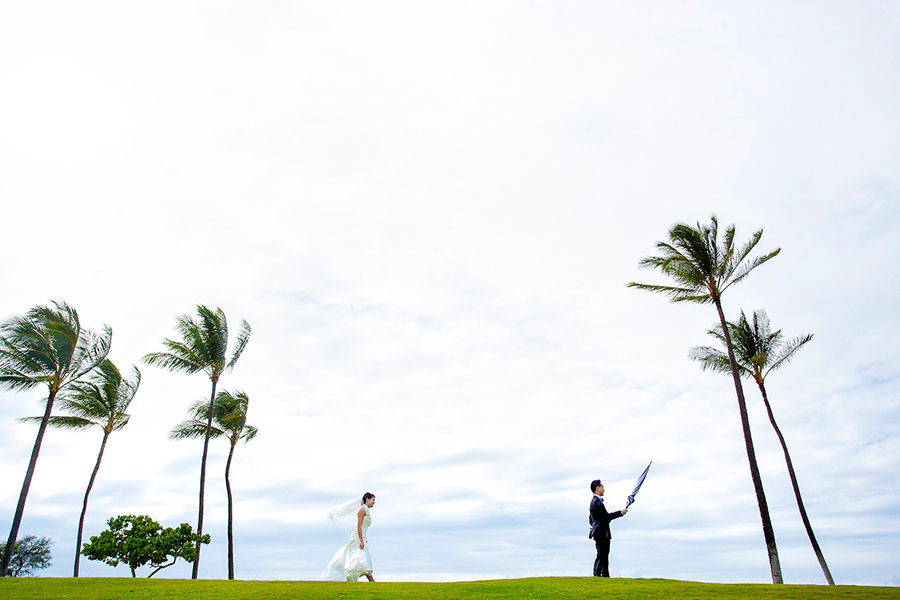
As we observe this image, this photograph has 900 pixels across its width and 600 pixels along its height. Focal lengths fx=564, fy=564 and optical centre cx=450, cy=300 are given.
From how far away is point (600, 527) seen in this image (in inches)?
546

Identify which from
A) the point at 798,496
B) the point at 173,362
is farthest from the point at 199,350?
the point at 798,496

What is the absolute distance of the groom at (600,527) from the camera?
1381cm

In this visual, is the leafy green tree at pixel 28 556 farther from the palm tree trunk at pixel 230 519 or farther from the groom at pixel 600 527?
the groom at pixel 600 527

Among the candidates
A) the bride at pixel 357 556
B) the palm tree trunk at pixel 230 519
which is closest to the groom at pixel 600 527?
the bride at pixel 357 556

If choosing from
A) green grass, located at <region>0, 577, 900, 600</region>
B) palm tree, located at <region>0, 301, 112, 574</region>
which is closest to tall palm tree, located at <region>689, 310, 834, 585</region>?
green grass, located at <region>0, 577, 900, 600</region>

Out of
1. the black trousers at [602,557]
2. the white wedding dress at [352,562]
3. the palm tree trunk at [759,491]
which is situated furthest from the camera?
the palm tree trunk at [759,491]

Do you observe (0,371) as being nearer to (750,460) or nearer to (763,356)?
(750,460)

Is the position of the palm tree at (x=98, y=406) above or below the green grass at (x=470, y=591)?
above

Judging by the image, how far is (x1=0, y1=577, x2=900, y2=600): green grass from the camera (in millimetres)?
11625

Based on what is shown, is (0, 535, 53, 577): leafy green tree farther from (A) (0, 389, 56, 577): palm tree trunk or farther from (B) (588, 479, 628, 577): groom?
(B) (588, 479, 628, 577): groom

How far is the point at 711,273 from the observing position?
25.4 m

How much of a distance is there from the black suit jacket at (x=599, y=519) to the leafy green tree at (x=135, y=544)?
70.9ft

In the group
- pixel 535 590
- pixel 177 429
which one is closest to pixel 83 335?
pixel 177 429

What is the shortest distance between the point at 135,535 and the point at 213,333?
10.9 metres
